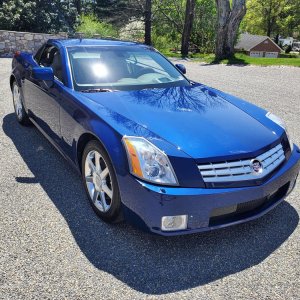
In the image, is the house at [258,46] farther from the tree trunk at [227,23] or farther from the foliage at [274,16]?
the tree trunk at [227,23]

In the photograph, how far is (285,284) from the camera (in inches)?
94.0

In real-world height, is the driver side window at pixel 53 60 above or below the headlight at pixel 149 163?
above

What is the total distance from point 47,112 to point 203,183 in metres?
2.38

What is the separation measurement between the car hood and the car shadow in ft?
2.46

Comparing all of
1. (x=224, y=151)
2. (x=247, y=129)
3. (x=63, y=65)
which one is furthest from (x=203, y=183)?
(x=63, y=65)

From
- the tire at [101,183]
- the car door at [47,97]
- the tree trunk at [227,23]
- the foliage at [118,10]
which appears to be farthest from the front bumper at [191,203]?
the foliage at [118,10]

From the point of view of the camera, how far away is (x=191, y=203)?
2.44m

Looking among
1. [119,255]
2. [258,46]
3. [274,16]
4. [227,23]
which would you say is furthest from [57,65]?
[274,16]

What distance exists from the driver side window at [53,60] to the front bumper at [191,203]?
1.83 metres

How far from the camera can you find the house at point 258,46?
61438 mm

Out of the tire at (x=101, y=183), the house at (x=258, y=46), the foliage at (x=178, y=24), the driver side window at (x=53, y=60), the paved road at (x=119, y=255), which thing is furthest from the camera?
the house at (x=258, y=46)

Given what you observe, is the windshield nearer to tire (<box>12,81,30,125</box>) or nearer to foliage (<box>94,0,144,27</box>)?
tire (<box>12,81,30,125</box>)

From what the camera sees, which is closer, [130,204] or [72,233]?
[130,204]

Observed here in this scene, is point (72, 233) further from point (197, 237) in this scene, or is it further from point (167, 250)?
point (197, 237)
